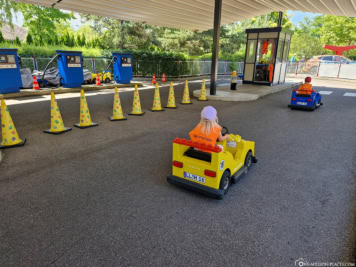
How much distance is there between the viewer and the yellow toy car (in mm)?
3045

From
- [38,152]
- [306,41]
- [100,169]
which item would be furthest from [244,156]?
[306,41]

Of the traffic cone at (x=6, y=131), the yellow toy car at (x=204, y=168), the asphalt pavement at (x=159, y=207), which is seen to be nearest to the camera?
the asphalt pavement at (x=159, y=207)

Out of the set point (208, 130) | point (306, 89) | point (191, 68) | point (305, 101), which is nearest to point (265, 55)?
point (191, 68)

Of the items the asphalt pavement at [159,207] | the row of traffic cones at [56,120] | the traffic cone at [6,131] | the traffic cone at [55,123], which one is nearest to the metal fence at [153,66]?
the row of traffic cones at [56,120]

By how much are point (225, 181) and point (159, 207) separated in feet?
3.19

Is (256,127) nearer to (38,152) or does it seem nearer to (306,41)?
(38,152)

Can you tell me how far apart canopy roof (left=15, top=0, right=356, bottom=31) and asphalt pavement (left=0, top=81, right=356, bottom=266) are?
962cm

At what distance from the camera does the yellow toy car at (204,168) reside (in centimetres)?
304

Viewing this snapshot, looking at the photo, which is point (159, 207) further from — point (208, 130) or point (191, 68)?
point (191, 68)

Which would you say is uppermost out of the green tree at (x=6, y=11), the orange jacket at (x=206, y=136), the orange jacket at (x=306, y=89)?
the green tree at (x=6, y=11)

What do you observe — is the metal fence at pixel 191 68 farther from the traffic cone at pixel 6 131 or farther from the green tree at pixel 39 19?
the green tree at pixel 39 19

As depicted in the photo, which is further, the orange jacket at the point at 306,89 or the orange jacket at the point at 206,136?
the orange jacket at the point at 306,89

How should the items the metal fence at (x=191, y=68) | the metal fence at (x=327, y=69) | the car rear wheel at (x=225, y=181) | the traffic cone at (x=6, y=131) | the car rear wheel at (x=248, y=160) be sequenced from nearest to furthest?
1. the car rear wheel at (x=225, y=181)
2. the car rear wheel at (x=248, y=160)
3. the traffic cone at (x=6, y=131)
4. the metal fence at (x=191, y=68)
5. the metal fence at (x=327, y=69)

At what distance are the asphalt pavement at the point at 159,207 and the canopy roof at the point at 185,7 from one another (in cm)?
962
